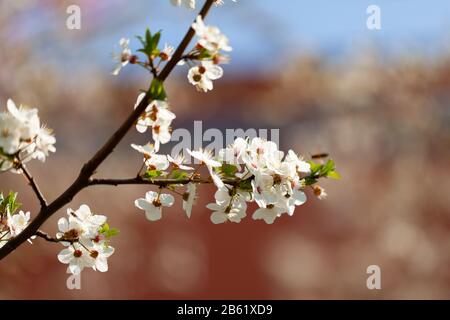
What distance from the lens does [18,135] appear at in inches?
33.9

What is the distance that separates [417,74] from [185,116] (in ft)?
4.96

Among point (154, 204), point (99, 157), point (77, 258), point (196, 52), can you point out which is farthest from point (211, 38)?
point (77, 258)

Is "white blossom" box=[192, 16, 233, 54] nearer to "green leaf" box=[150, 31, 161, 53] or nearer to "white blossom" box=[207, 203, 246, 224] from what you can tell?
"green leaf" box=[150, 31, 161, 53]

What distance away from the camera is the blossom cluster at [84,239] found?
40.7 inches

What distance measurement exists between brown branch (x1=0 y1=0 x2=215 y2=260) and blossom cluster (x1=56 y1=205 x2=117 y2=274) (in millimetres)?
114

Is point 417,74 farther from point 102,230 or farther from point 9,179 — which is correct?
point 102,230

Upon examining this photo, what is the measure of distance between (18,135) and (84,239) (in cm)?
24

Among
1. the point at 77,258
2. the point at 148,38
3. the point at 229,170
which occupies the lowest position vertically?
the point at 77,258

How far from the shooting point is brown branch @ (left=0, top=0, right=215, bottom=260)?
848 millimetres

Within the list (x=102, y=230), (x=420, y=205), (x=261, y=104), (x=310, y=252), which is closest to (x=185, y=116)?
(x=261, y=104)

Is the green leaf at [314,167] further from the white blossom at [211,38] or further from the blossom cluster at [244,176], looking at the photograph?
the white blossom at [211,38]

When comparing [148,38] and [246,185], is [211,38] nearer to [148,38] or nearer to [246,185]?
[148,38]

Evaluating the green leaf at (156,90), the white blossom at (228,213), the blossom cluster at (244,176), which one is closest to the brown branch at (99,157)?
the green leaf at (156,90)

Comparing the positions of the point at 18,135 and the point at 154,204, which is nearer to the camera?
the point at 18,135
